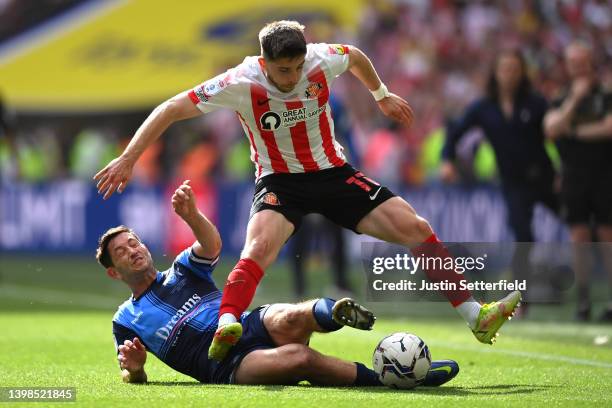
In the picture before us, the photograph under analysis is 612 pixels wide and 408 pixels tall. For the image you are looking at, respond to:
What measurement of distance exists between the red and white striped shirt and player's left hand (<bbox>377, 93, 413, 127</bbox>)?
39cm

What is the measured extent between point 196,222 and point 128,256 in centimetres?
43

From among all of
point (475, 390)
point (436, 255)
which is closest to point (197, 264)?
point (436, 255)

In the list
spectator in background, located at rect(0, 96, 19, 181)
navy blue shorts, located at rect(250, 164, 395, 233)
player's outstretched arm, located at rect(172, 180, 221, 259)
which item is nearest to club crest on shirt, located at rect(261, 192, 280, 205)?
navy blue shorts, located at rect(250, 164, 395, 233)

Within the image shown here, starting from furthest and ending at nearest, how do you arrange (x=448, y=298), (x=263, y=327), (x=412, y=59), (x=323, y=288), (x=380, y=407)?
(x=412, y=59)
(x=323, y=288)
(x=448, y=298)
(x=263, y=327)
(x=380, y=407)

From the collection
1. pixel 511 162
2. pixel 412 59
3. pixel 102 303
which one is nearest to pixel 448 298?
pixel 511 162

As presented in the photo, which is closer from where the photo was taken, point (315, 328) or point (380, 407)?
point (380, 407)

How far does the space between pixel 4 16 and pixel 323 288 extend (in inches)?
Answer: 491

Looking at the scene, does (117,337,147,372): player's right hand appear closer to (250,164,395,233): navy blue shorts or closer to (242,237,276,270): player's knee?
(242,237,276,270): player's knee

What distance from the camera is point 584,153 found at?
11.5 metres

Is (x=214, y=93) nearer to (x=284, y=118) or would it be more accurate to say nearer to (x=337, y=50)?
(x=284, y=118)

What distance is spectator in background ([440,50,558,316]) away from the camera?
38.0 ft

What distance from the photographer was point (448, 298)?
732cm

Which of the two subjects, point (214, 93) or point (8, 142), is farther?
point (8, 142)

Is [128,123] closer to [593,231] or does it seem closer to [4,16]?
[4,16]
